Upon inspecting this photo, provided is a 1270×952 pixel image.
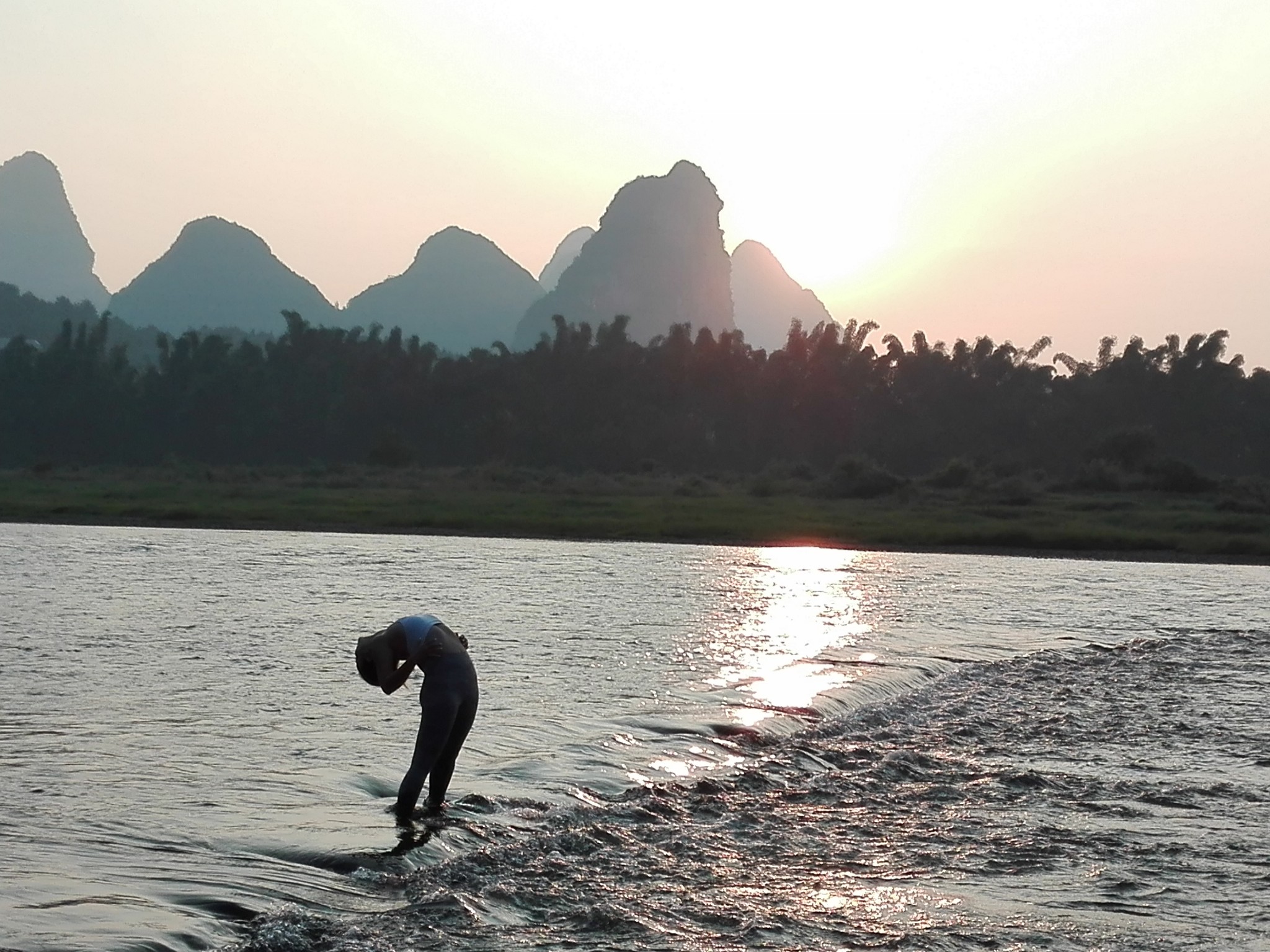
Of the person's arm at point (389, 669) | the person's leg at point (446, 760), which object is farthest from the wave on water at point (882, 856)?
the person's arm at point (389, 669)

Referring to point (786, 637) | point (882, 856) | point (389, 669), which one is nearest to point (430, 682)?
point (389, 669)

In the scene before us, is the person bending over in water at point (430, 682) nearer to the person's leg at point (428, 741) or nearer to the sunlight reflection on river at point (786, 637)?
the person's leg at point (428, 741)

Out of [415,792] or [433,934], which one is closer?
[433,934]

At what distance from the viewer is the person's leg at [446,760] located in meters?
11.3

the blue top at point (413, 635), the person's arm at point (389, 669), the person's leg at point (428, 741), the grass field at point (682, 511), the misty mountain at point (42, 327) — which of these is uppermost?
the misty mountain at point (42, 327)

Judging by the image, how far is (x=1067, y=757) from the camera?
14578 millimetres

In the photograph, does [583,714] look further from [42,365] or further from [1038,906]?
[42,365]

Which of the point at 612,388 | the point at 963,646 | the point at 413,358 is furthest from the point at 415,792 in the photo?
the point at 413,358

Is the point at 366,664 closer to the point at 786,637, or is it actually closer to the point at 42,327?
the point at 786,637

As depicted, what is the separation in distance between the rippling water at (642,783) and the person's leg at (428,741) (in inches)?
16.3

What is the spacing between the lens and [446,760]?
11.4 m

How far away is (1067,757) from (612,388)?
82.0 meters

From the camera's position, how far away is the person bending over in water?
10.8 meters

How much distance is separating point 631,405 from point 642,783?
81398mm
